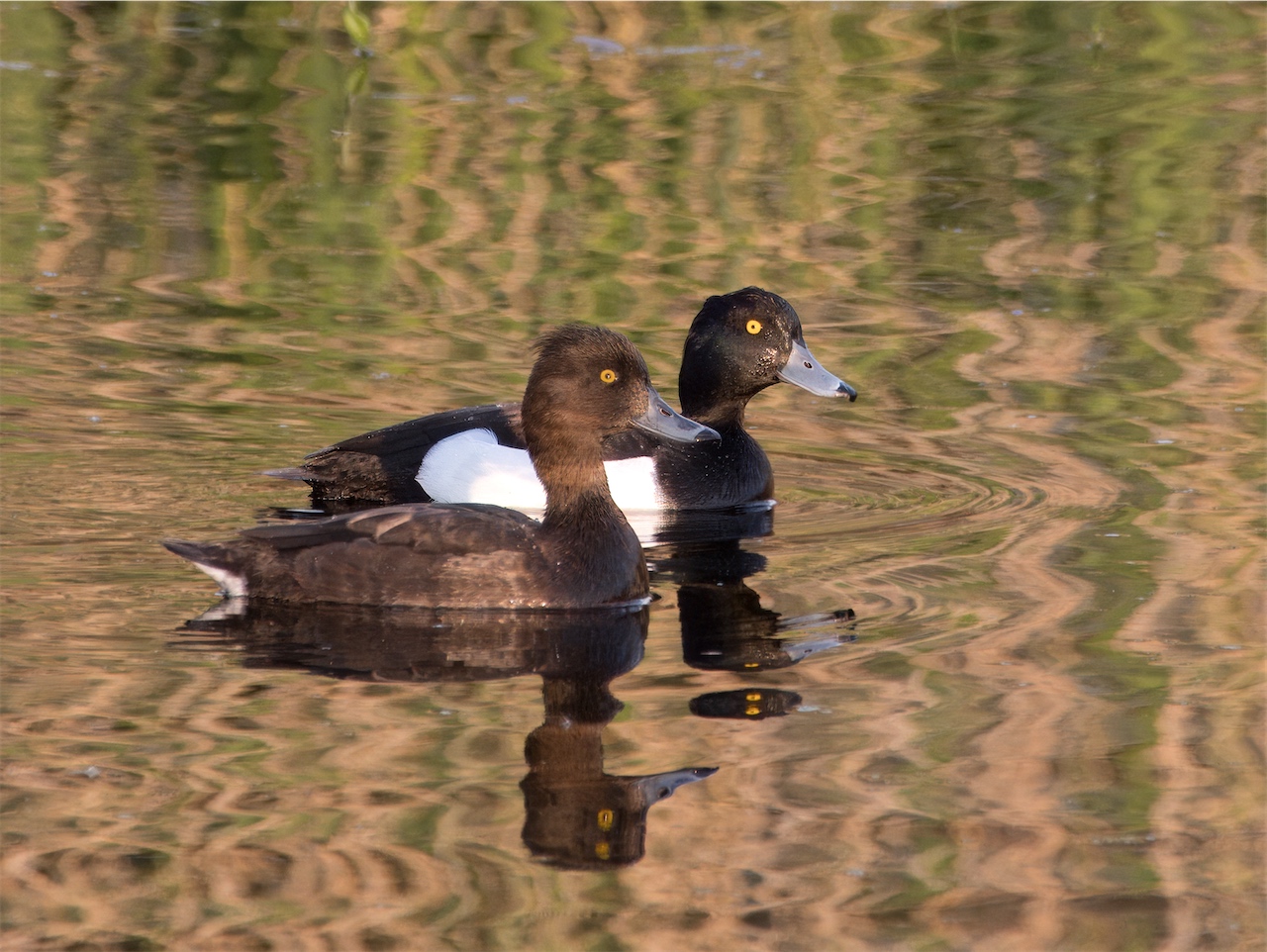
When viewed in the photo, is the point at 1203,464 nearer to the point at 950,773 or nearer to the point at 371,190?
the point at 950,773

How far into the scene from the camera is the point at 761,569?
353 inches

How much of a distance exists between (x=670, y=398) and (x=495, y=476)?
6.82 feet

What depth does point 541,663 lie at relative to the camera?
24.5 ft

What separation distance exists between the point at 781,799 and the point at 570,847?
0.75 meters

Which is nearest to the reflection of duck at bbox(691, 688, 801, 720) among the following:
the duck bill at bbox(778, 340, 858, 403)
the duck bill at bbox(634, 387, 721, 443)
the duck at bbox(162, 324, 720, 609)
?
the duck at bbox(162, 324, 720, 609)

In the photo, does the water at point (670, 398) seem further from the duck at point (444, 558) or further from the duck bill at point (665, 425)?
the duck bill at point (665, 425)

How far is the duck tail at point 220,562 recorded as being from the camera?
319 inches

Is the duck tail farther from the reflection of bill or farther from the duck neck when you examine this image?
the reflection of bill

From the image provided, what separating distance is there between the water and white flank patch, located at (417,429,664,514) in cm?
74

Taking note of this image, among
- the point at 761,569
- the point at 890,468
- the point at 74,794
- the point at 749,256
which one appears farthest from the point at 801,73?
the point at 74,794

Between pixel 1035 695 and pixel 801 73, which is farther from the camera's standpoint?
pixel 801 73

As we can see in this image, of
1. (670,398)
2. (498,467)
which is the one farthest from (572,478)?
(670,398)

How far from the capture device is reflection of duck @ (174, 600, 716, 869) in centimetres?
598

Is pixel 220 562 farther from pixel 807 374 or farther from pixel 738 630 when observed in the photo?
pixel 807 374
